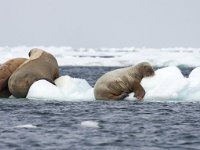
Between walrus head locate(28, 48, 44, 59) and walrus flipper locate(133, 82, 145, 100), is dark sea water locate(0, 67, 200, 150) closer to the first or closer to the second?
walrus flipper locate(133, 82, 145, 100)

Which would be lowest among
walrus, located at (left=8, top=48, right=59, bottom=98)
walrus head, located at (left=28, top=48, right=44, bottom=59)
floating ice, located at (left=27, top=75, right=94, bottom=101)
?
floating ice, located at (left=27, top=75, right=94, bottom=101)

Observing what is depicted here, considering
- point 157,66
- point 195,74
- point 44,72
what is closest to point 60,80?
point 44,72

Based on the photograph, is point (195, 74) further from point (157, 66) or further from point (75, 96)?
point (157, 66)

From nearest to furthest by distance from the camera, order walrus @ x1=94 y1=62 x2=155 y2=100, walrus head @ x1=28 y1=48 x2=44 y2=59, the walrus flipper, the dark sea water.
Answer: the dark sea water, the walrus flipper, walrus @ x1=94 y1=62 x2=155 y2=100, walrus head @ x1=28 y1=48 x2=44 y2=59

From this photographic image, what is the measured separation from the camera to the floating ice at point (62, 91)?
76.6ft

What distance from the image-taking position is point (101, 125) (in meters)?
16.9

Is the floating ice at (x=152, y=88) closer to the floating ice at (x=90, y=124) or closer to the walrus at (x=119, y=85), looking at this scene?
the walrus at (x=119, y=85)

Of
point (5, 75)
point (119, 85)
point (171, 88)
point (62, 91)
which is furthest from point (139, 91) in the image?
point (5, 75)

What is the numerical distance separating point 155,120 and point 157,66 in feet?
145

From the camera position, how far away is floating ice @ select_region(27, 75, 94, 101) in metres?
23.4

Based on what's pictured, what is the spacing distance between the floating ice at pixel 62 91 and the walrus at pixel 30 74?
0.38 m

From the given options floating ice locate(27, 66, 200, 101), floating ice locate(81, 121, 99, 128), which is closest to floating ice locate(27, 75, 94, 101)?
floating ice locate(27, 66, 200, 101)

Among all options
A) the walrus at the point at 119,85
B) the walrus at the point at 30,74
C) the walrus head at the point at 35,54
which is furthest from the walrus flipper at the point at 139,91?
the walrus head at the point at 35,54

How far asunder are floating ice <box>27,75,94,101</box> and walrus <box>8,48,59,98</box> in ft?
1.26
